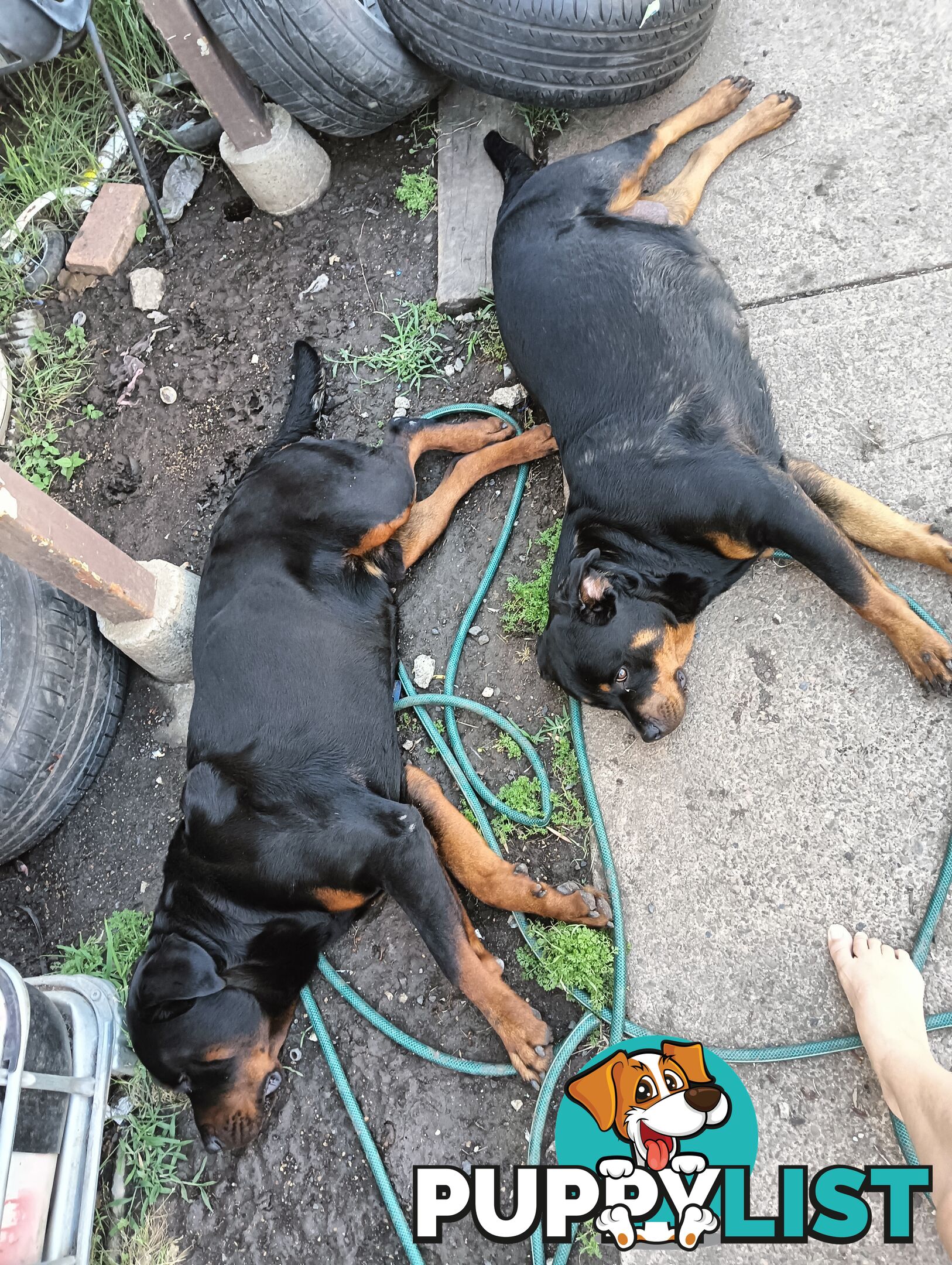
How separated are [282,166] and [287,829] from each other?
11.2 ft

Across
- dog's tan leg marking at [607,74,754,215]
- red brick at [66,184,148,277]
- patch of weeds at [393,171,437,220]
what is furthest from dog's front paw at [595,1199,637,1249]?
red brick at [66,184,148,277]

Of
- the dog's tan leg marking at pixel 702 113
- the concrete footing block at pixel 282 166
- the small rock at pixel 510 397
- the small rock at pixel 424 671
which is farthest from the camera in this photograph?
the concrete footing block at pixel 282 166

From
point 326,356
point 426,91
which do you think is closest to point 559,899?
point 326,356

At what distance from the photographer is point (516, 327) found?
3248 mm

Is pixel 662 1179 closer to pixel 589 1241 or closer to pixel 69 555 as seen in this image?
pixel 589 1241

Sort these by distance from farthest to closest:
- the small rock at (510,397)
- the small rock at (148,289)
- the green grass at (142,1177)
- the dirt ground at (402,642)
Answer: the small rock at (148,289) → the small rock at (510,397) → the green grass at (142,1177) → the dirt ground at (402,642)

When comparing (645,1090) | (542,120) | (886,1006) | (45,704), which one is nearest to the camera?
(886,1006)

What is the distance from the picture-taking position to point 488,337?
12.7ft

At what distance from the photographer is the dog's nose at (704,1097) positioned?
2.49 metres

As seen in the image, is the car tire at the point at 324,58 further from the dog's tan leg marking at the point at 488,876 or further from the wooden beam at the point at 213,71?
the dog's tan leg marking at the point at 488,876

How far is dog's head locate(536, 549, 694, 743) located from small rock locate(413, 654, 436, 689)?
769 mm

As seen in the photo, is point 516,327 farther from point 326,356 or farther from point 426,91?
point 426,91

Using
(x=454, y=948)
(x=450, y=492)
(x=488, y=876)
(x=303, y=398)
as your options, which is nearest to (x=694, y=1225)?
(x=454, y=948)

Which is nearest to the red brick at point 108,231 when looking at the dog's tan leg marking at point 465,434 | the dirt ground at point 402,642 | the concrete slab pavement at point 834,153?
the dirt ground at point 402,642
